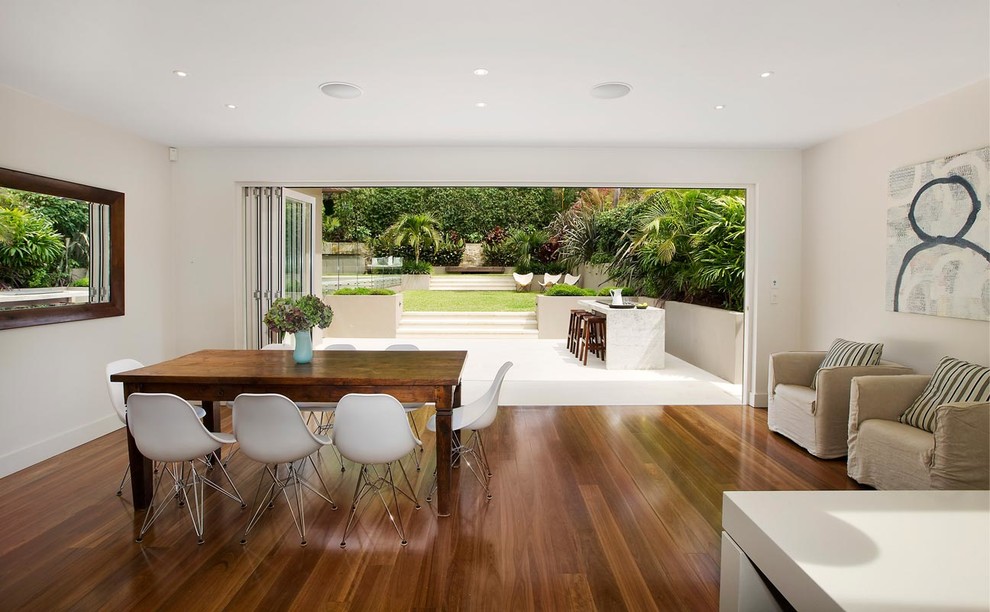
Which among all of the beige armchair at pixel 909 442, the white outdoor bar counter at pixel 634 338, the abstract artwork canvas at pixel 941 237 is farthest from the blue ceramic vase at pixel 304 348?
the white outdoor bar counter at pixel 634 338

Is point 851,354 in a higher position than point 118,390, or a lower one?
higher

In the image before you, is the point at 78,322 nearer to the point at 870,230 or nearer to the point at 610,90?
the point at 610,90

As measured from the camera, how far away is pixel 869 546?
1.38m

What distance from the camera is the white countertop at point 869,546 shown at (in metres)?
1.19

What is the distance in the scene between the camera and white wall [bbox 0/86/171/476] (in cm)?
379

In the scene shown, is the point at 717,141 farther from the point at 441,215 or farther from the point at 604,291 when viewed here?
the point at 441,215

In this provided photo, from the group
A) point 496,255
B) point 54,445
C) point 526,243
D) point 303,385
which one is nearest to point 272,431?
point 303,385

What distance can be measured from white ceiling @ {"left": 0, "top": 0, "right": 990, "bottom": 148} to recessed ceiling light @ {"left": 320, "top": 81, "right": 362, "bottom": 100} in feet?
0.24

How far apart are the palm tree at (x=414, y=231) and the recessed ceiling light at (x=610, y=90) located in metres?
12.8

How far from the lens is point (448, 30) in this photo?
2885 millimetres

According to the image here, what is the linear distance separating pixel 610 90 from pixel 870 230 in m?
2.57

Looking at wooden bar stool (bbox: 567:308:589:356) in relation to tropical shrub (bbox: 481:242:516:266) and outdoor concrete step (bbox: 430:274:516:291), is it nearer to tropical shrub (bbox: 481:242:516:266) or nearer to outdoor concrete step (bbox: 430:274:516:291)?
outdoor concrete step (bbox: 430:274:516:291)

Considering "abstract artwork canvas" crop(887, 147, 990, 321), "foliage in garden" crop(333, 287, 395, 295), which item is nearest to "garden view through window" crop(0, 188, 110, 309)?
"foliage in garden" crop(333, 287, 395, 295)

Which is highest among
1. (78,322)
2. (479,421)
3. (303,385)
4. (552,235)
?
(552,235)
